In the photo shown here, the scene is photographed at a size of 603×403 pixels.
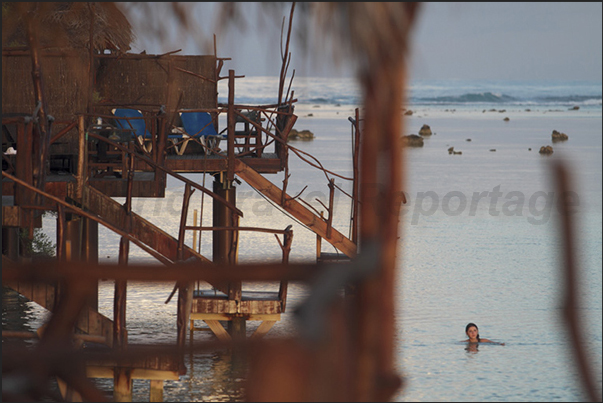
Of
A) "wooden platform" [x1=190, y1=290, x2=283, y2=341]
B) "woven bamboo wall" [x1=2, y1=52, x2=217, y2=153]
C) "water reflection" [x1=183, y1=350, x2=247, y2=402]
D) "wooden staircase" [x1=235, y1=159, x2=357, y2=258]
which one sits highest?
"woven bamboo wall" [x1=2, y1=52, x2=217, y2=153]

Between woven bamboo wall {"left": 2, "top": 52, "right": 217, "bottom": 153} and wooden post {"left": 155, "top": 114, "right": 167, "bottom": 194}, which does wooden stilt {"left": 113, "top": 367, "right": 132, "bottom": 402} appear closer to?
wooden post {"left": 155, "top": 114, "right": 167, "bottom": 194}

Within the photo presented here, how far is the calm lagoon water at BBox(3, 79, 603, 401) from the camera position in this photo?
617 inches

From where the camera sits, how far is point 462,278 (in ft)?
94.1

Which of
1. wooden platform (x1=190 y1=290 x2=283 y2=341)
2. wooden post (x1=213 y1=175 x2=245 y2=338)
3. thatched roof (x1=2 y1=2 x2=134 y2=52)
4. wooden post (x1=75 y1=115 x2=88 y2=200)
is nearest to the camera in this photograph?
thatched roof (x1=2 y1=2 x2=134 y2=52)

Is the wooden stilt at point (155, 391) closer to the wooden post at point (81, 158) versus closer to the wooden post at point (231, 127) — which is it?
the wooden post at point (81, 158)

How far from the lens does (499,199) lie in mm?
45812

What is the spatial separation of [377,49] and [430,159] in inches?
2501

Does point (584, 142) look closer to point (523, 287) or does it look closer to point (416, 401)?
point (523, 287)

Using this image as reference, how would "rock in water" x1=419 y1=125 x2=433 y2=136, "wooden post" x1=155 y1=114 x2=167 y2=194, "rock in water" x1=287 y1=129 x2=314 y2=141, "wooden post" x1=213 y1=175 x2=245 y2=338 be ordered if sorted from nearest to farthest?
"wooden post" x1=155 y1=114 x2=167 y2=194
"wooden post" x1=213 y1=175 x2=245 y2=338
"rock in water" x1=287 y1=129 x2=314 y2=141
"rock in water" x1=419 y1=125 x2=433 y2=136

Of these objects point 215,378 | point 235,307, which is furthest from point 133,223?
point 215,378

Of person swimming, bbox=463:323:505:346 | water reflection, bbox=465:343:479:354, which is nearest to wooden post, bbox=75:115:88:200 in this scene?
person swimming, bbox=463:323:505:346

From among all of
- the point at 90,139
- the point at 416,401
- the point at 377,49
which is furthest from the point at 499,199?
the point at 377,49

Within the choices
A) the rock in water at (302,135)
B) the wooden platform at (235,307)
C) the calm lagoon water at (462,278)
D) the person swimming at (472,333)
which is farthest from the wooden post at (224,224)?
the rock in water at (302,135)

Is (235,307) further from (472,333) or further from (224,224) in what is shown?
(472,333)
